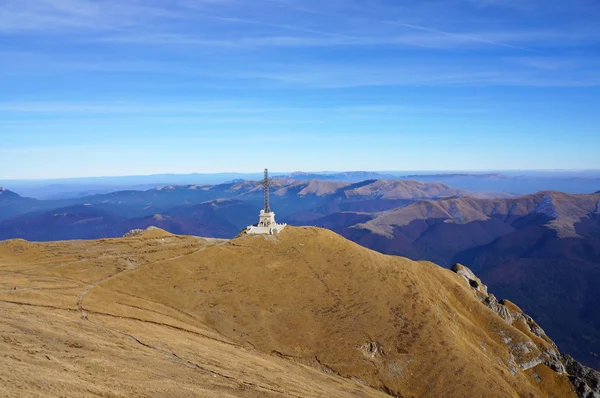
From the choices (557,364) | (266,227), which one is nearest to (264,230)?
→ (266,227)

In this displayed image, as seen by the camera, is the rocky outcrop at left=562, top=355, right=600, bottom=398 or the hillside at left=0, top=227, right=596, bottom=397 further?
the rocky outcrop at left=562, top=355, right=600, bottom=398

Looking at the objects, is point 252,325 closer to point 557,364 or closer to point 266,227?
point 266,227

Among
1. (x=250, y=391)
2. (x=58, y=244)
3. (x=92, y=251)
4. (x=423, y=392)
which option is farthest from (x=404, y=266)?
(x=58, y=244)

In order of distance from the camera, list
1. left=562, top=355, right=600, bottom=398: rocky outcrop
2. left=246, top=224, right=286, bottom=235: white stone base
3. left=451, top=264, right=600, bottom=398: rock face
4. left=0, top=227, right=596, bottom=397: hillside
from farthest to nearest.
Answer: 1. left=246, top=224, right=286, bottom=235: white stone base
2. left=451, top=264, right=600, bottom=398: rock face
3. left=562, top=355, right=600, bottom=398: rocky outcrop
4. left=0, top=227, right=596, bottom=397: hillside

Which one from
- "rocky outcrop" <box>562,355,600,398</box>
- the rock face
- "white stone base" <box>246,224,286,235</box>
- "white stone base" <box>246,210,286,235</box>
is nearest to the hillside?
the rock face

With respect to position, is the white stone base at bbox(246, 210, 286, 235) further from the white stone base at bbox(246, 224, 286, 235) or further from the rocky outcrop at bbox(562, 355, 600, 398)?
the rocky outcrop at bbox(562, 355, 600, 398)

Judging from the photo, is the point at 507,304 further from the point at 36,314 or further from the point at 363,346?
the point at 36,314
